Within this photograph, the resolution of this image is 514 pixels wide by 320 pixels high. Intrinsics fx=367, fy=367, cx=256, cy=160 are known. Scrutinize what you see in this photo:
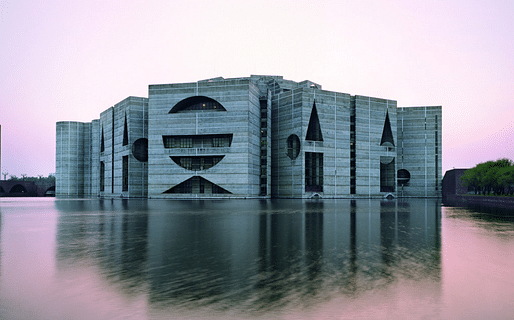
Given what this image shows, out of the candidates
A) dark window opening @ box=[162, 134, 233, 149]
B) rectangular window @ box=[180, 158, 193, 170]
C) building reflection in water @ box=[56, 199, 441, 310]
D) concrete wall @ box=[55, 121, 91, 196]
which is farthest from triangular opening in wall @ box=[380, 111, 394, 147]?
concrete wall @ box=[55, 121, 91, 196]

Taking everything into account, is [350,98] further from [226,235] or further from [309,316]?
[309,316]

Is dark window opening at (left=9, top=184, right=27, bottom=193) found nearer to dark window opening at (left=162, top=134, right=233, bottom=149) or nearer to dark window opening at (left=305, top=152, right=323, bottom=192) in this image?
dark window opening at (left=162, top=134, right=233, bottom=149)

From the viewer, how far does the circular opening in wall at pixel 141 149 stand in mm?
94438

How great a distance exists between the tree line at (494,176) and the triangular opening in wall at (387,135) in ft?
72.3

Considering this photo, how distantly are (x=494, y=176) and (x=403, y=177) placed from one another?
2734 centimetres

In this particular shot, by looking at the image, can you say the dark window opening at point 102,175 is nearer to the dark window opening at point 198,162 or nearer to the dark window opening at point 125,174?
the dark window opening at point 125,174

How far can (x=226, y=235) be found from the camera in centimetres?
1881

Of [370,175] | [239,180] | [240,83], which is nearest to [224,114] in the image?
[240,83]

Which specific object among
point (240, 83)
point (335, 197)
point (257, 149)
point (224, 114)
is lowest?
point (335, 197)

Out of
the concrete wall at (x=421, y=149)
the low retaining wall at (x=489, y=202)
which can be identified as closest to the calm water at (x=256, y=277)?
the low retaining wall at (x=489, y=202)

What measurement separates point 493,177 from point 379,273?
297 ft

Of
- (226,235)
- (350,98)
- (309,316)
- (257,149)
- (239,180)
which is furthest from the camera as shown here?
(350,98)

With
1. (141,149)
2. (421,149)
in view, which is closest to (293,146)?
(141,149)

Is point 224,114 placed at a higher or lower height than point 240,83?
lower
